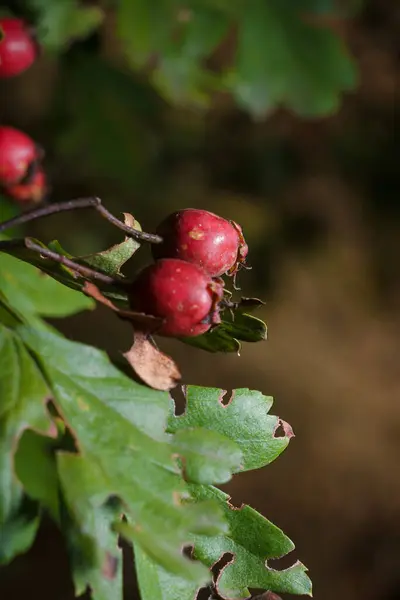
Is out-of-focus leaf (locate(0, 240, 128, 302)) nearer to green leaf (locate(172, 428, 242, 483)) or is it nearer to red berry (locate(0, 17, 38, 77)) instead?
green leaf (locate(172, 428, 242, 483))

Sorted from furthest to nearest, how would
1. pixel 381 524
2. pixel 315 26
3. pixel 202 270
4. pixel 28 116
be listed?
pixel 381 524
pixel 28 116
pixel 315 26
pixel 202 270

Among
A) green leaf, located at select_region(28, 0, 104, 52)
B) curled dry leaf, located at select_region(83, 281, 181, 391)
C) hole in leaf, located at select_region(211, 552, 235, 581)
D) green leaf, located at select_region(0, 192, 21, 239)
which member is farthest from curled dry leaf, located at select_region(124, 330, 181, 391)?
green leaf, located at select_region(28, 0, 104, 52)

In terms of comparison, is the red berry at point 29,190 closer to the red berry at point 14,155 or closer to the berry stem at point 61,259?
the red berry at point 14,155

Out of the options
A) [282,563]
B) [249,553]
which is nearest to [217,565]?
[249,553]

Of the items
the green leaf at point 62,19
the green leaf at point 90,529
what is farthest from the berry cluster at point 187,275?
the green leaf at point 62,19

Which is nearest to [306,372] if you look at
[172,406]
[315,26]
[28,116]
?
[28,116]

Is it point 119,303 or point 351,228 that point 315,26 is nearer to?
point 119,303
